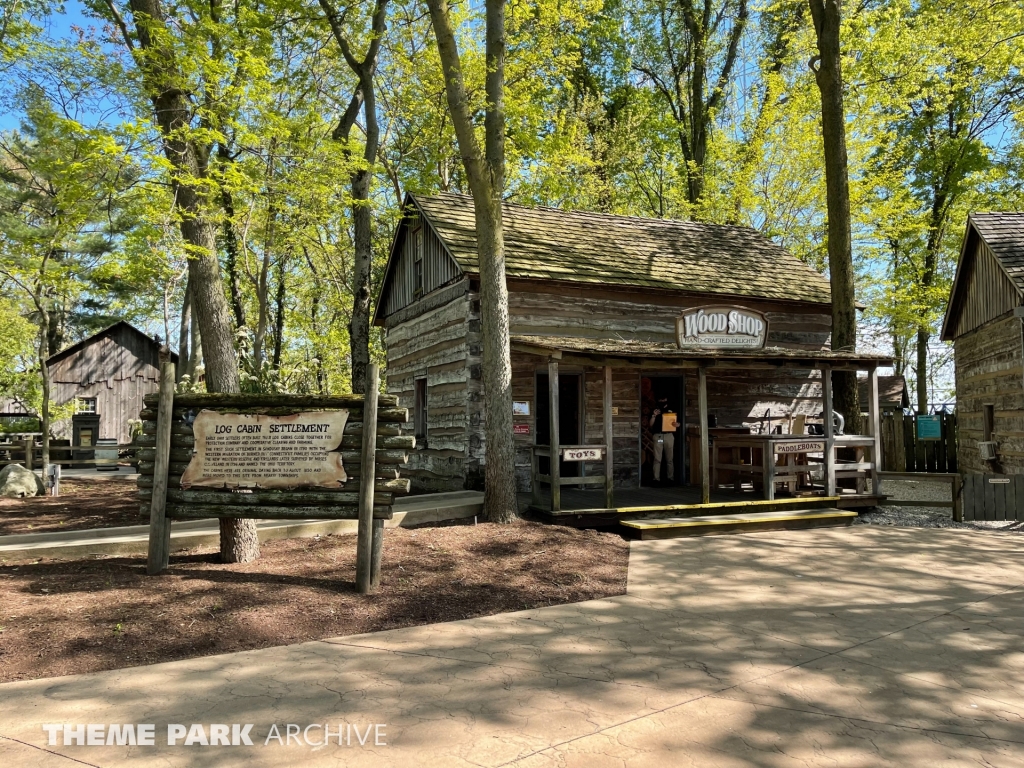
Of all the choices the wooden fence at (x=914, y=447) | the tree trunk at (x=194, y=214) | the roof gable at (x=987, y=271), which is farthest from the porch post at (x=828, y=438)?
the tree trunk at (x=194, y=214)

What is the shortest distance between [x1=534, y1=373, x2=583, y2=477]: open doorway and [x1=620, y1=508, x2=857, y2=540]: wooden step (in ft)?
12.2

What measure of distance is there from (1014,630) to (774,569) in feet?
8.53

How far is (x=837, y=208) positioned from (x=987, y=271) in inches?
197

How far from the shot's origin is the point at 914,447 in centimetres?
1959

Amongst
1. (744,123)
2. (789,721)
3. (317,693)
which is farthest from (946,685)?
(744,123)

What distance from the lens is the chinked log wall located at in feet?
21.6

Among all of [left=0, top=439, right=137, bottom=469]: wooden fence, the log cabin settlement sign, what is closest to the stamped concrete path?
the log cabin settlement sign

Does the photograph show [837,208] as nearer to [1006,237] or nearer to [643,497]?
[1006,237]

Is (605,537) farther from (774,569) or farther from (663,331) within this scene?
(663,331)

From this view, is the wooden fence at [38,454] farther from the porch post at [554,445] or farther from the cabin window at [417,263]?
the porch post at [554,445]

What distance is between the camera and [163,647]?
5000mm

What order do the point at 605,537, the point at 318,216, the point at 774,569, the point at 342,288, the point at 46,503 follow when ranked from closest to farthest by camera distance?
the point at 774,569 → the point at 605,537 → the point at 46,503 → the point at 318,216 → the point at 342,288

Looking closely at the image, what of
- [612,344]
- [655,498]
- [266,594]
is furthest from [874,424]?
[266,594]

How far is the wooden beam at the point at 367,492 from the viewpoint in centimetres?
640
